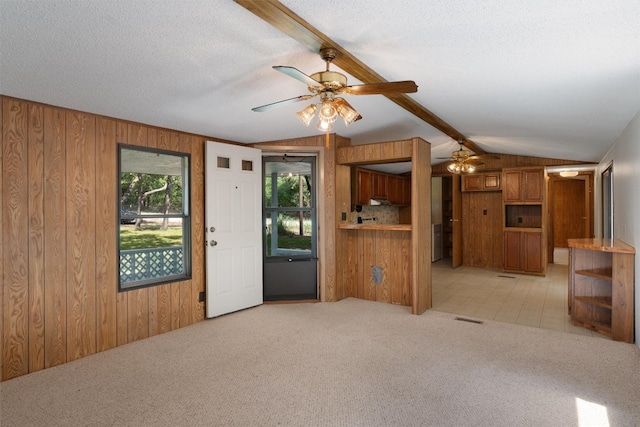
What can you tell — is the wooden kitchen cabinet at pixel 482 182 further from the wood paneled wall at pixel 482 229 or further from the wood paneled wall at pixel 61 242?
the wood paneled wall at pixel 61 242

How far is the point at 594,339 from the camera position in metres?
3.39

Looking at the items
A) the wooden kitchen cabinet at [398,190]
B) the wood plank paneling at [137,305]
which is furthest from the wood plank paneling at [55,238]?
the wooden kitchen cabinet at [398,190]

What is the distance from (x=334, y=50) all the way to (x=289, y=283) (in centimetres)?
330

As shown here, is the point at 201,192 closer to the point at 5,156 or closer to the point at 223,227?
the point at 223,227

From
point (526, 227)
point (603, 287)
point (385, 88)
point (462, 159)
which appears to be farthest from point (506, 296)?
point (385, 88)

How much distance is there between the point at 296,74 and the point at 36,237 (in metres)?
2.55

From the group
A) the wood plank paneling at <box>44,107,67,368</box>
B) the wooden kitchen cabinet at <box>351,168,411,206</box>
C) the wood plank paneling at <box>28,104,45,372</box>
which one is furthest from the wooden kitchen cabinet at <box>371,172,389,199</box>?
the wood plank paneling at <box>28,104,45,372</box>

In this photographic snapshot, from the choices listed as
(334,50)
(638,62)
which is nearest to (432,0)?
(334,50)

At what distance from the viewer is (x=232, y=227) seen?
14.2ft

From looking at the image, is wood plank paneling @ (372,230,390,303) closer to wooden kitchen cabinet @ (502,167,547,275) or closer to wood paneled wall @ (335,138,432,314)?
wood paneled wall @ (335,138,432,314)

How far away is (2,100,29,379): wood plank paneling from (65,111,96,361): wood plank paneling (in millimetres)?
299

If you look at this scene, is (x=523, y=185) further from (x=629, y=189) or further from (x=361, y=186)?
(x=629, y=189)

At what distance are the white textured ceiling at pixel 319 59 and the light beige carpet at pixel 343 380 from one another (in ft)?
6.94

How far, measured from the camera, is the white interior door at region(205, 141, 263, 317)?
411 centimetres
